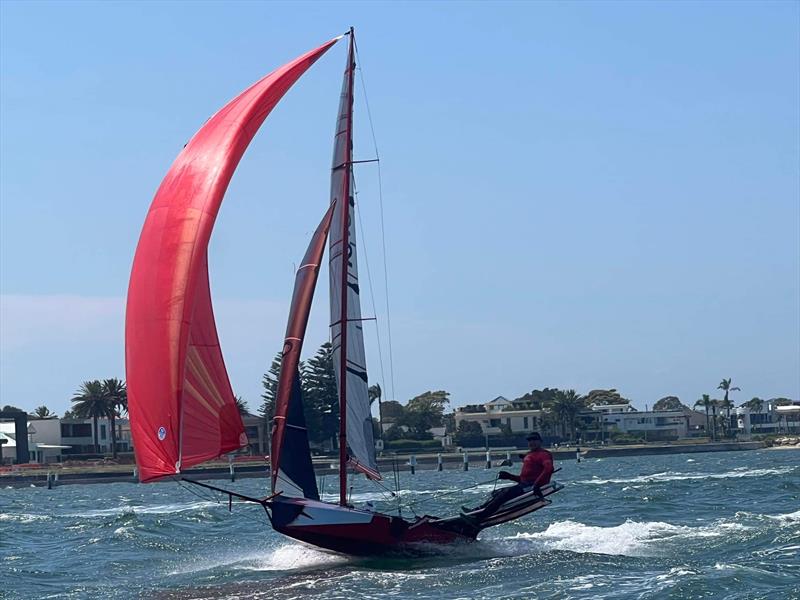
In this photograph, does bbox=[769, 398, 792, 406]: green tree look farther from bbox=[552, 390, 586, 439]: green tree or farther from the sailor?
the sailor

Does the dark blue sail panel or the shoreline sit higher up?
the dark blue sail panel

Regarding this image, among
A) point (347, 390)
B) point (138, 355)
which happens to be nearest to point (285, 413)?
point (347, 390)

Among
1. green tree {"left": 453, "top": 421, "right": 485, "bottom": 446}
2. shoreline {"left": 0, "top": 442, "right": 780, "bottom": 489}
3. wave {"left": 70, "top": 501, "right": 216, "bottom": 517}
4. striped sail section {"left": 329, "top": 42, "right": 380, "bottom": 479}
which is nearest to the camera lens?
striped sail section {"left": 329, "top": 42, "right": 380, "bottom": 479}

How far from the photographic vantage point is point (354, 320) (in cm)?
2533

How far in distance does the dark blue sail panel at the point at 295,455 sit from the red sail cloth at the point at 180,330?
167 cm

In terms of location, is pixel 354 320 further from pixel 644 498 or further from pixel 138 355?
pixel 644 498

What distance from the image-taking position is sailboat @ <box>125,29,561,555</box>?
21.5 m

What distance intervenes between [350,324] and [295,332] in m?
1.51

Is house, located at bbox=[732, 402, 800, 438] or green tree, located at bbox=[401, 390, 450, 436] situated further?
house, located at bbox=[732, 402, 800, 438]

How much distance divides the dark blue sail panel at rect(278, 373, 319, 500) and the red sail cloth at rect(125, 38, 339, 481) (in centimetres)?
167

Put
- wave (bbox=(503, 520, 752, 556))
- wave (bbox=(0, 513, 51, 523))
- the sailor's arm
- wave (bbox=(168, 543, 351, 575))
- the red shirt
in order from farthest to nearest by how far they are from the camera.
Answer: wave (bbox=(0, 513, 51, 523)) → wave (bbox=(503, 520, 752, 556)) → the red shirt → the sailor's arm → wave (bbox=(168, 543, 351, 575))

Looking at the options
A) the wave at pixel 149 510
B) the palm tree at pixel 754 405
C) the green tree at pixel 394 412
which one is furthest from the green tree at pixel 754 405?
the wave at pixel 149 510

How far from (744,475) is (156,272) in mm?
39786

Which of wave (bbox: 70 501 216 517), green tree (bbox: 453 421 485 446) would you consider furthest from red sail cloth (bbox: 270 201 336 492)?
green tree (bbox: 453 421 485 446)
